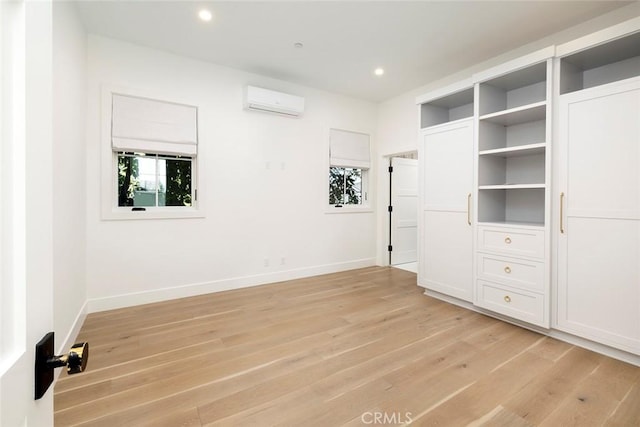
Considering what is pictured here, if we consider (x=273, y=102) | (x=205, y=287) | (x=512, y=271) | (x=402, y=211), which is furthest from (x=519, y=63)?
(x=205, y=287)

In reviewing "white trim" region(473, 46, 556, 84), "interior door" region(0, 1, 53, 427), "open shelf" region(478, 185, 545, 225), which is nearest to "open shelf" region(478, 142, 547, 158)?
"open shelf" region(478, 185, 545, 225)

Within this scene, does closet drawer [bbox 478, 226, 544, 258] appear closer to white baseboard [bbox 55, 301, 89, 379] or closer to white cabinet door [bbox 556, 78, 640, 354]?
white cabinet door [bbox 556, 78, 640, 354]

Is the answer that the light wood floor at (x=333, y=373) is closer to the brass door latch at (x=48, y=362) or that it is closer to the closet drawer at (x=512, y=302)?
the closet drawer at (x=512, y=302)

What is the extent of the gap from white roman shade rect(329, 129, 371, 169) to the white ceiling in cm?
113

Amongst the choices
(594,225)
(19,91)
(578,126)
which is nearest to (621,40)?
(578,126)

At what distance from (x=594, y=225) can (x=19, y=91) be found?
3311 millimetres

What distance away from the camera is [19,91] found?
49cm

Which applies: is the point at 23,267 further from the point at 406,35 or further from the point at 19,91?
the point at 406,35

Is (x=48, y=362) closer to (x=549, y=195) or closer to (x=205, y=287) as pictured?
(x=549, y=195)

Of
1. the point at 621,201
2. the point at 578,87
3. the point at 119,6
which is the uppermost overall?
the point at 119,6

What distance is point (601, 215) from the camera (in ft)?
7.62

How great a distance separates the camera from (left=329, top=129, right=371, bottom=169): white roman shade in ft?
16.1

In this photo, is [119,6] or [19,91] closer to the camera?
[19,91]

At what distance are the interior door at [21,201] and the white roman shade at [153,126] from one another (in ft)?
10.4
